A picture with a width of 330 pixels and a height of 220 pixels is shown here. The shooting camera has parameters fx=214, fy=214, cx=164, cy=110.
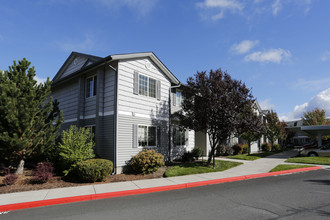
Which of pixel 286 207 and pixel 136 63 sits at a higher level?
pixel 136 63

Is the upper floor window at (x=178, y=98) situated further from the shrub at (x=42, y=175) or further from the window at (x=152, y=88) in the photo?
the shrub at (x=42, y=175)

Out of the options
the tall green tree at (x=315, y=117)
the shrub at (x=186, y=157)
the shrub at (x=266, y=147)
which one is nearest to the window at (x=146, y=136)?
the shrub at (x=186, y=157)

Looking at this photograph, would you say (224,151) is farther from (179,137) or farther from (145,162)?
(145,162)

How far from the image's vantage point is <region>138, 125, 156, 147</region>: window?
1284cm

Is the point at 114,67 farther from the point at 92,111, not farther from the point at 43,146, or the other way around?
the point at 43,146

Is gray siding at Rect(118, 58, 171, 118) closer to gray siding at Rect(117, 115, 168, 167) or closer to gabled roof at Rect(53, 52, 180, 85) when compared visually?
gabled roof at Rect(53, 52, 180, 85)

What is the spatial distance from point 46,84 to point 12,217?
655 cm

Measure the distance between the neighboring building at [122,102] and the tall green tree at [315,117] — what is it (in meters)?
35.5

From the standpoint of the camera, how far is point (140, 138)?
1282 cm

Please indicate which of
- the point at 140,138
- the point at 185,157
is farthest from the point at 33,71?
the point at 185,157

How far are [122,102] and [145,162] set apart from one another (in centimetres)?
350

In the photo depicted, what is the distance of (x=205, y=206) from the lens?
235 inches

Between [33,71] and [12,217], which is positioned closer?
[12,217]

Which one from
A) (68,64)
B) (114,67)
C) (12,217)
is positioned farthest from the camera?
(68,64)
